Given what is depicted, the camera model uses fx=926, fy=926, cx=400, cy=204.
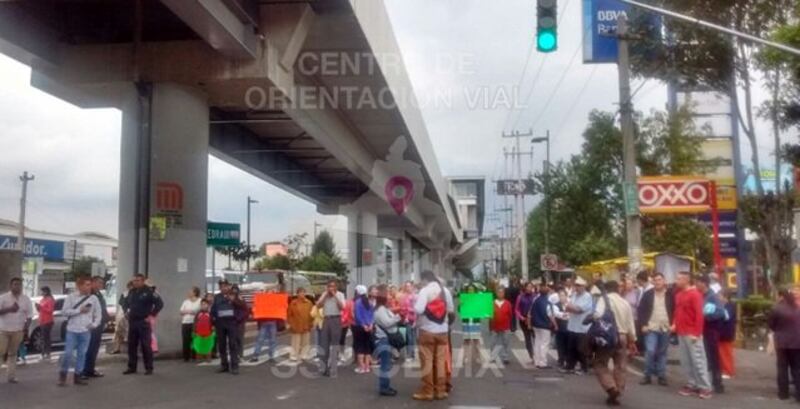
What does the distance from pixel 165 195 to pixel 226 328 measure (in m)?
4.71

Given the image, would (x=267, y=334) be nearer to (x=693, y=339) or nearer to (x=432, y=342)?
(x=432, y=342)

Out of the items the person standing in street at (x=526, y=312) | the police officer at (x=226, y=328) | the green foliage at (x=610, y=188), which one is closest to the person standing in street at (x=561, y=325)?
the person standing in street at (x=526, y=312)

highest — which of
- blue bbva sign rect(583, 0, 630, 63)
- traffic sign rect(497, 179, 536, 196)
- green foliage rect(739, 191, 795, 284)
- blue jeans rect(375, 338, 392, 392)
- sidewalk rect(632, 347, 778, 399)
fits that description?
blue bbva sign rect(583, 0, 630, 63)

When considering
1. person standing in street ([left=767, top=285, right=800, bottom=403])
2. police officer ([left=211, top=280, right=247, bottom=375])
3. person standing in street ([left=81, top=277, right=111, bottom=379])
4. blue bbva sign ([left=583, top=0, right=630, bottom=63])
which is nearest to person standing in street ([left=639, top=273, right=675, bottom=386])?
person standing in street ([left=767, top=285, right=800, bottom=403])

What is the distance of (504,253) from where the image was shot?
11638 centimetres

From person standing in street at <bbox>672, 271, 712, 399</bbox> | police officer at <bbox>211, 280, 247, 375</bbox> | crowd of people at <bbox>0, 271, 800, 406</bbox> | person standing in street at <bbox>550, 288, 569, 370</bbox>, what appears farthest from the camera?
person standing in street at <bbox>550, 288, 569, 370</bbox>

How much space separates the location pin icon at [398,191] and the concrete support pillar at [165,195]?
2233cm

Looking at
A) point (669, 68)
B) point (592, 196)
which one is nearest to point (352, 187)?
point (592, 196)

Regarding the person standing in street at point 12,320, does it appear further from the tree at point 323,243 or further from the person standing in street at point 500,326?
the tree at point 323,243

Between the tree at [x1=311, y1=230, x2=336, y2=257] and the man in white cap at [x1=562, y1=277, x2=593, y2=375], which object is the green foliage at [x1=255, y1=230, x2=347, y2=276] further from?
the man in white cap at [x1=562, y1=277, x2=593, y2=375]

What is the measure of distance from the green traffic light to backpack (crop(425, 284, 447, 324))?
153 inches

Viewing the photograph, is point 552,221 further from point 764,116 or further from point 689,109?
point 764,116

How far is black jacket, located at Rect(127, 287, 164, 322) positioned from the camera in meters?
16.5

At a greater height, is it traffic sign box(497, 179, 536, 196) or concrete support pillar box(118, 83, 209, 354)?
traffic sign box(497, 179, 536, 196)
